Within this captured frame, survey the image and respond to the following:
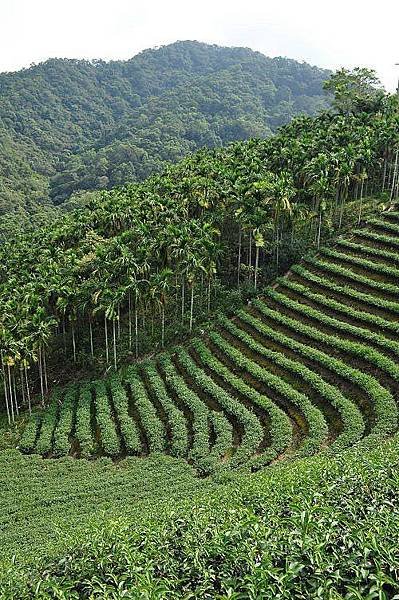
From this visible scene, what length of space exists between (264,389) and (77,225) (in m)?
32.9

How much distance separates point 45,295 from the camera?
147 ft

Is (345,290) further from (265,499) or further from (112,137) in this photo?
(112,137)

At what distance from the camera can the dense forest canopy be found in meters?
44.1

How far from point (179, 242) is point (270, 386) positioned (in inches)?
629

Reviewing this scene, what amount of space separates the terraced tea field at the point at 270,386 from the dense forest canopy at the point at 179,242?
4.27 meters

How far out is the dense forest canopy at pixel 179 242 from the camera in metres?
44.1

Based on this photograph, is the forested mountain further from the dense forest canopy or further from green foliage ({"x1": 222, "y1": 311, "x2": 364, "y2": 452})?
green foliage ({"x1": 222, "y1": 311, "x2": 364, "y2": 452})

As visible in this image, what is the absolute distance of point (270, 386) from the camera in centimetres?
3391

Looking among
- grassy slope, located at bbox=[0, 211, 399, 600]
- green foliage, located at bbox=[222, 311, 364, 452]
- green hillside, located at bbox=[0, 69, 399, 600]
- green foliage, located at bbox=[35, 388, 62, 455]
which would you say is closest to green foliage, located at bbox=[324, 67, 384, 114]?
green hillside, located at bbox=[0, 69, 399, 600]

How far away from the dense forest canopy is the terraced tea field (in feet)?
14.0

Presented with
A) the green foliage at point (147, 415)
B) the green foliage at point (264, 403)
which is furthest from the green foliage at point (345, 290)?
the green foliage at point (147, 415)

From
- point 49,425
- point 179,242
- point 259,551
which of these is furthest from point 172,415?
point 259,551

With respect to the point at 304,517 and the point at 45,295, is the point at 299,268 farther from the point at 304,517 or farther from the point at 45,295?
the point at 304,517

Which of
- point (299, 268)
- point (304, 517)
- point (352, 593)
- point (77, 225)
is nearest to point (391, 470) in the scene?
point (304, 517)
